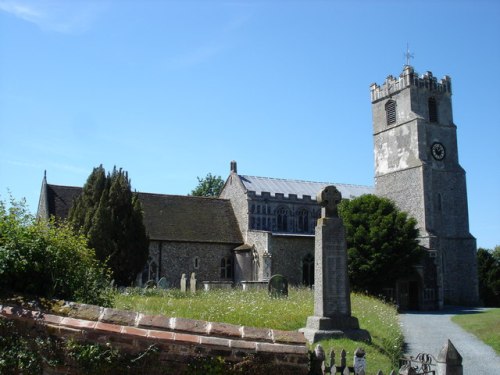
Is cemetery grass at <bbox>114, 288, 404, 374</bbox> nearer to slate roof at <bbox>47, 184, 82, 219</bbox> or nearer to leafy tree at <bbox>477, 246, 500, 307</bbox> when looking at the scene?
slate roof at <bbox>47, 184, 82, 219</bbox>

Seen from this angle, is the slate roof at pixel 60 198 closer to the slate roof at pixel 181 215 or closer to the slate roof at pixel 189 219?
the slate roof at pixel 181 215

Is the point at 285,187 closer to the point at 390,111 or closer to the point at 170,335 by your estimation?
the point at 390,111

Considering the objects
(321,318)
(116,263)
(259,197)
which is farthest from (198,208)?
(321,318)

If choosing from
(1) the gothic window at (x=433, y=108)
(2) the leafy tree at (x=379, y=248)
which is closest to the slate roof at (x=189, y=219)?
(2) the leafy tree at (x=379, y=248)

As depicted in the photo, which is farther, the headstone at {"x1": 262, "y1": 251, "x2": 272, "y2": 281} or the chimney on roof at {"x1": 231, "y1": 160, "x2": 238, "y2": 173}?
the chimney on roof at {"x1": 231, "y1": 160, "x2": 238, "y2": 173}

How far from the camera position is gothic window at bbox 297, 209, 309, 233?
38281 millimetres

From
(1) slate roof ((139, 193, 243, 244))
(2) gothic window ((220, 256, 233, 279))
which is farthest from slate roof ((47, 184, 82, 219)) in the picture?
(2) gothic window ((220, 256, 233, 279))

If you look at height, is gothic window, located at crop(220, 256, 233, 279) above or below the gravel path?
above

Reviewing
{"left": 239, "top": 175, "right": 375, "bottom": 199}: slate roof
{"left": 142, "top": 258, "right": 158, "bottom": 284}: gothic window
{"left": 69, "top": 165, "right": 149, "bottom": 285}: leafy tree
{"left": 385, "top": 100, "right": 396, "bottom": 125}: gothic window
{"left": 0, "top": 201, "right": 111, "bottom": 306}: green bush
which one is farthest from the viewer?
{"left": 385, "top": 100, "right": 396, "bottom": 125}: gothic window

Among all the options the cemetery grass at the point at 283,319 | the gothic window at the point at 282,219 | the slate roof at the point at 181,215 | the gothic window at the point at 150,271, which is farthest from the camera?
the gothic window at the point at 282,219

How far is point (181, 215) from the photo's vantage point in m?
35.1

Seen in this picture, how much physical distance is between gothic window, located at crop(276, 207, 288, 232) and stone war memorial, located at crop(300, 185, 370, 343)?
2572 cm

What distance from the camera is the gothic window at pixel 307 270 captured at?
3469 centimetres

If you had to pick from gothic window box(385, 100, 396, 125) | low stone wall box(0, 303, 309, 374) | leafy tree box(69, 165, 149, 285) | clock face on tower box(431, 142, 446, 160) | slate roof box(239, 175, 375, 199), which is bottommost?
low stone wall box(0, 303, 309, 374)
